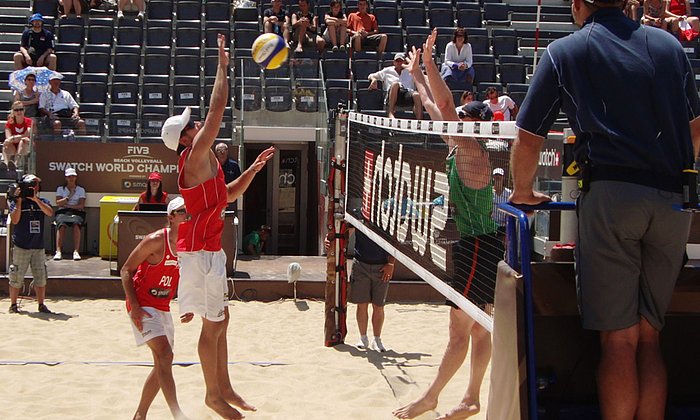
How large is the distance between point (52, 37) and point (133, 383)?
36.2ft

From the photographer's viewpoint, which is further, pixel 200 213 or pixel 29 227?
pixel 29 227

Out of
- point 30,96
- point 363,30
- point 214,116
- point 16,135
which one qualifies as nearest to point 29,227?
point 16,135

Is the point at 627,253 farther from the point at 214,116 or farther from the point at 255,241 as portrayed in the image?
the point at 255,241

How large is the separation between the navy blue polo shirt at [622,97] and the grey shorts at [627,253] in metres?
0.07

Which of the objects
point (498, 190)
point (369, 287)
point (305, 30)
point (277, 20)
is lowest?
point (369, 287)

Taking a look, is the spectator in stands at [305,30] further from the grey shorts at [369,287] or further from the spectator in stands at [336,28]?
the grey shorts at [369,287]

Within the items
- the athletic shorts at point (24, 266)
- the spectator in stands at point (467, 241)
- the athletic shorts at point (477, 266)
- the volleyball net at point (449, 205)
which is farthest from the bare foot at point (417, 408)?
the athletic shorts at point (24, 266)

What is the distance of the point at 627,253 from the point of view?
3045 mm

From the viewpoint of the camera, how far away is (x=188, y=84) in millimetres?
16484

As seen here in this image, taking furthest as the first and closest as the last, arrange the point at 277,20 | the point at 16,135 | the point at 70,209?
the point at 277,20
the point at 16,135
the point at 70,209

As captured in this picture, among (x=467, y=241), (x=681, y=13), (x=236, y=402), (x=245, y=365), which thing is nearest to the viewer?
(x=467, y=241)

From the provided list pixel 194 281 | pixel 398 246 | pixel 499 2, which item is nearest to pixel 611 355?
pixel 398 246

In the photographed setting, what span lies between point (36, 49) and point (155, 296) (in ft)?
38.6

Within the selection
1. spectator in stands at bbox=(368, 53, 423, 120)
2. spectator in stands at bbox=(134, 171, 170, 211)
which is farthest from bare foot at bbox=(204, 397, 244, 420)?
spectator in stands at bbox=(368, 53, 423, 120)
